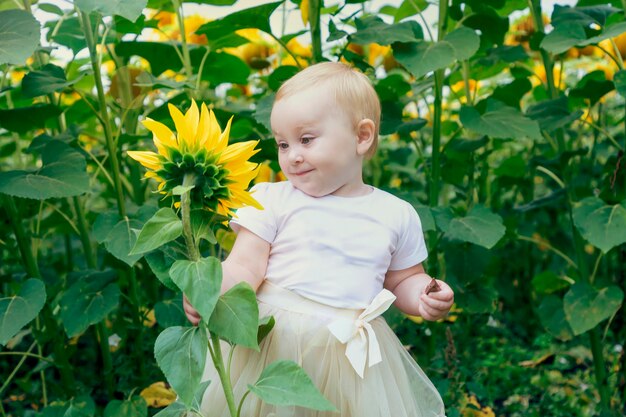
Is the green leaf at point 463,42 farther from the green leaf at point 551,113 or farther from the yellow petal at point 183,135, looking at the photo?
the yellow petal at point 183,135

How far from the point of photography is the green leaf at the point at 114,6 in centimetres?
137

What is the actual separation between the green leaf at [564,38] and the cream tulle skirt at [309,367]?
770 mm

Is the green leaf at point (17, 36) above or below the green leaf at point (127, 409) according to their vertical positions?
above

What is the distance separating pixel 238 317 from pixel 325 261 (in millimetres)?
250

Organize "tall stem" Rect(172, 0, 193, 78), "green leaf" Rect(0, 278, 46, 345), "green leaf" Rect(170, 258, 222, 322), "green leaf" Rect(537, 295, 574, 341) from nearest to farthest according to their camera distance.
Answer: "green leaf" Rect(170, 258, 222, 322) → "green leaf" Rect(0, 278, 46, 345) → "tall stem" Rect(172, 0, 193, 78) → "green leaf" Rect(537, 295, 574, 341)

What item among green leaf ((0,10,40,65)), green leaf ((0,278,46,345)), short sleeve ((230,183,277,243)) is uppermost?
green leaf ((0,10,40,65))

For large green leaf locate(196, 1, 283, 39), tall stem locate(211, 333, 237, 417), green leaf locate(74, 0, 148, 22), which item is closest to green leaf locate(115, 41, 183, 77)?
large green leaf locate(196, 1, 283, 39)

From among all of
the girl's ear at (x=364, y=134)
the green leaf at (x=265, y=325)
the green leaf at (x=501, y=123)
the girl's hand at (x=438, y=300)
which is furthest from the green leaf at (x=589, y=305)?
the green leaf at (x=265, y=325)

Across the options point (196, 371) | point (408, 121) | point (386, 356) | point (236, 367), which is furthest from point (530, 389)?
point (196, 371)

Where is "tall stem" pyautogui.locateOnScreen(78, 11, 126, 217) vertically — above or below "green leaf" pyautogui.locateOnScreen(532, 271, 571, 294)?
above

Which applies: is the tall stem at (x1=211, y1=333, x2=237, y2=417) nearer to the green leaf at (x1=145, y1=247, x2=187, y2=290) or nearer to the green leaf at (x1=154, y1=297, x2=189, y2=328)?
the green leaf at (x1=145, y1=247, x2=187, y2=290)

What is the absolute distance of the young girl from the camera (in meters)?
1.30

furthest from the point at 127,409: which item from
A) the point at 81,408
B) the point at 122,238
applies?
the point at 122,238

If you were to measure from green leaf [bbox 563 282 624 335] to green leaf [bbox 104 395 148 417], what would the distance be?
936 millimetres
